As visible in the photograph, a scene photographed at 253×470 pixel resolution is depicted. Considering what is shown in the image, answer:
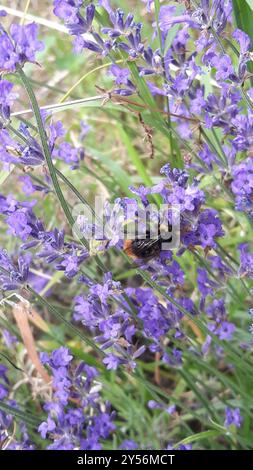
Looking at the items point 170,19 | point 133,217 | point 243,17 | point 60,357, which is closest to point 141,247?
point 133,217

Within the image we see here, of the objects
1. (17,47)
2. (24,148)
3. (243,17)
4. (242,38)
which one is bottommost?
(24,148)

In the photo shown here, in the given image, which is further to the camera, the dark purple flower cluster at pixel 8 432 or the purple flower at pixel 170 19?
the dark purple flower cluster at pixel 8 432

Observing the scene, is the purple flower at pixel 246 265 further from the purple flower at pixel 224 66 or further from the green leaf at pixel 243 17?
the green leaf at pixel 243 17

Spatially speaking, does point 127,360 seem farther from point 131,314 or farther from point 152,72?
point 152,72

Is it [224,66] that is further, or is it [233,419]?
[233,419]

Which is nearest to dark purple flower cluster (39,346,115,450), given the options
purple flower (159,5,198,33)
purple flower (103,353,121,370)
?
purple flower (103,353,121,370)

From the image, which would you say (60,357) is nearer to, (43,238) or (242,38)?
(43,238)

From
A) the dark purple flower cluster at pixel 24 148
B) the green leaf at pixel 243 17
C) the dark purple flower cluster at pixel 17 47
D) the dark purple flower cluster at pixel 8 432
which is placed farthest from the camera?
the dark purple flower cluster at pixel 8 432

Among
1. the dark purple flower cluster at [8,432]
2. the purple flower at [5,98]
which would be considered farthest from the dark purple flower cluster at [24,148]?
the dark purple flower cluster at [8,432]

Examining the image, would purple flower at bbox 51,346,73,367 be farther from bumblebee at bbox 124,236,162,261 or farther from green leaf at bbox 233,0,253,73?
green leaf at bbox 233,0,253,73
